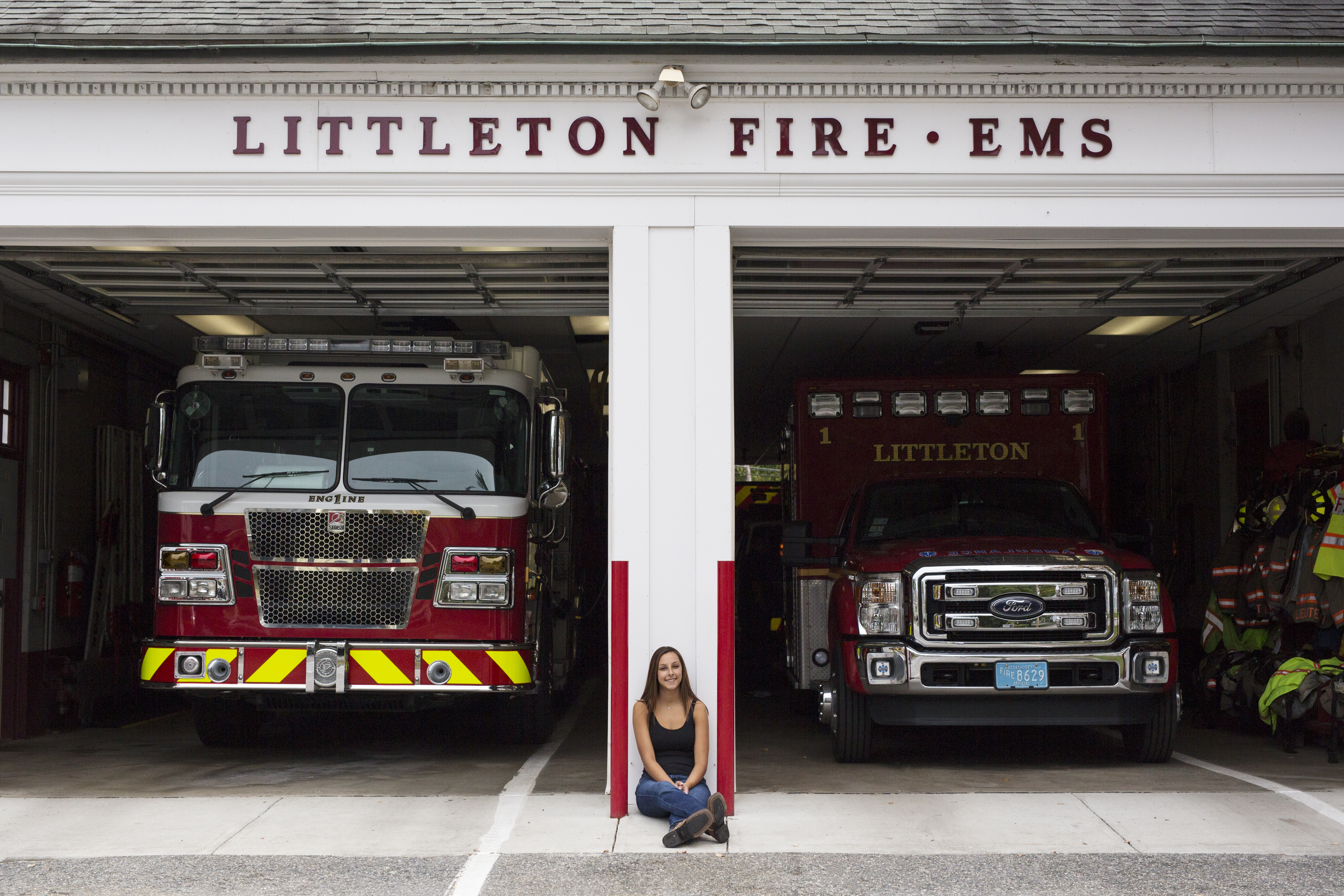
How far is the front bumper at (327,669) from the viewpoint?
8.26 metres

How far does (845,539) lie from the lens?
971 cm

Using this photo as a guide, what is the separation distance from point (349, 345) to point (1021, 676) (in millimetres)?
5165

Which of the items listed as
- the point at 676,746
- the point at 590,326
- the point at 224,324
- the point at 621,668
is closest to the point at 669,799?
the point at 676,746

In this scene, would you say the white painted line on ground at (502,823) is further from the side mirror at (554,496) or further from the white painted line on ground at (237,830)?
the side mirror at (554,496)

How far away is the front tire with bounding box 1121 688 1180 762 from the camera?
27.4 ft

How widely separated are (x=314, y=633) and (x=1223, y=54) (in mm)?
6800

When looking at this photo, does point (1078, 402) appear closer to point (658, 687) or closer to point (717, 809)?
point (658, 687)

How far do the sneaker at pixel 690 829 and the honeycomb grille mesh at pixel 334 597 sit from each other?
10.1 ft

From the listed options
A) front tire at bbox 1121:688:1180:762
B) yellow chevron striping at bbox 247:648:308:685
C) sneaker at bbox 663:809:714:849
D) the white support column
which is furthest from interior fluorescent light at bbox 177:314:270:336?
front tire at bbox 1121:688:1180:762

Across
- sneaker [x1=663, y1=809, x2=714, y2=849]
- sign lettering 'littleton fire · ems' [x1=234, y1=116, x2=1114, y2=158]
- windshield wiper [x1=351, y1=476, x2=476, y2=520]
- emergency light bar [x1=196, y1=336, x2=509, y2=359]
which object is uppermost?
sign lettering 'littleton fire · ems' [x1=234, y1=116, x2=1114, y2=158]

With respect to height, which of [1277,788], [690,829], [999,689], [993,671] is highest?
[993,671]

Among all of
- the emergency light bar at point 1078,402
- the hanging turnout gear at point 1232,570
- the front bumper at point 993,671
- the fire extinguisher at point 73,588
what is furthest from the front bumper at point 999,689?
the fire extinguisher at point 73,588

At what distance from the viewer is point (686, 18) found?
288 inches

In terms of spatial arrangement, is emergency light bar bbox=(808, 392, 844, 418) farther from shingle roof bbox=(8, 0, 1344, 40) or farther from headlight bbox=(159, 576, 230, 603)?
headlight bbox=(159, 576, 230, 603)
